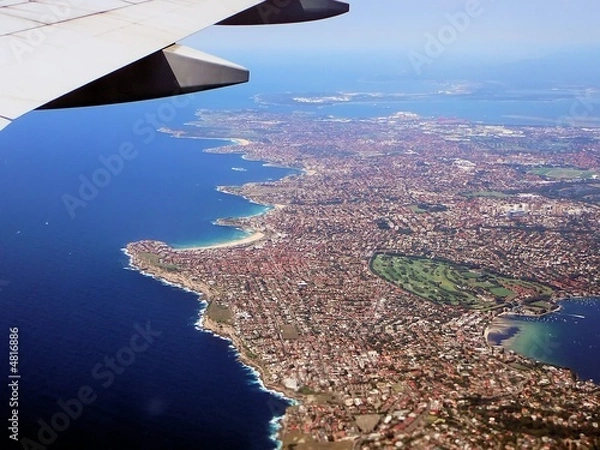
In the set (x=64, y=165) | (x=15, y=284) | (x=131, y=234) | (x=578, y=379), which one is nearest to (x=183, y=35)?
(x=578, y=379)

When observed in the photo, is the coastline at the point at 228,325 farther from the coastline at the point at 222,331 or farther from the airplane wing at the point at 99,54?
the airplane wing at the point at 99,54
